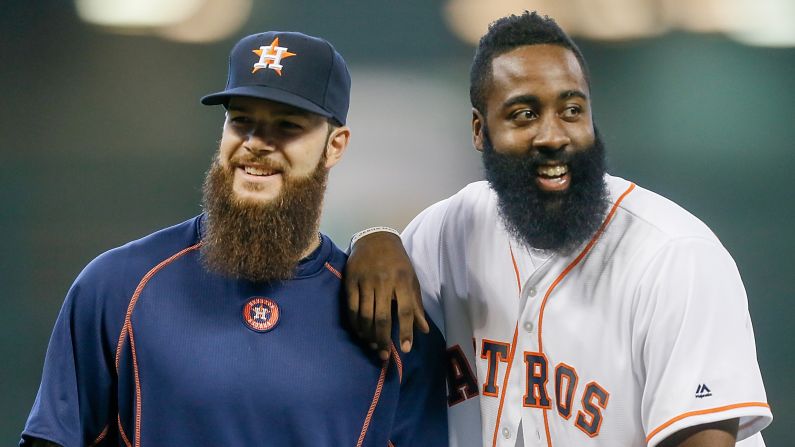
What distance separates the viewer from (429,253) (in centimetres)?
180

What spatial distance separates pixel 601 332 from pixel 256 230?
555 mm

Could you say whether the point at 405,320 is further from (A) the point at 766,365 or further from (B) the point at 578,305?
(A) the point at 766,365

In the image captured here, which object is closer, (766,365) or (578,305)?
(578,305)

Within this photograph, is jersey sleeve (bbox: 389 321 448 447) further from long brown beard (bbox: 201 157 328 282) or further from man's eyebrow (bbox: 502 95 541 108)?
man's eyebrow (bbox: 502 95 541 108)

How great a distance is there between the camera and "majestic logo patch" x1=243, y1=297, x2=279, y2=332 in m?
1.38

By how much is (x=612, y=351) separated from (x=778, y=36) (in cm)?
260

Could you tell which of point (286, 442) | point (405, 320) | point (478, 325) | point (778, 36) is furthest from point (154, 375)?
point (778, 36)

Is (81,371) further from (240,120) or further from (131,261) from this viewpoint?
(240,120)

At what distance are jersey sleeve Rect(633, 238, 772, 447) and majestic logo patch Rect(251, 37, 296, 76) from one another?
640mm

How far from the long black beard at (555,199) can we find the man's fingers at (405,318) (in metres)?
0.25

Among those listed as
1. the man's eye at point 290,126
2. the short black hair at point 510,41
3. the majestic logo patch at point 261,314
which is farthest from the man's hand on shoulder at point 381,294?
the short black hair at point 510,41

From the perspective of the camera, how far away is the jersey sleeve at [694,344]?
135 centimetres

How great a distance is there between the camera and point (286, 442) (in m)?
1.34

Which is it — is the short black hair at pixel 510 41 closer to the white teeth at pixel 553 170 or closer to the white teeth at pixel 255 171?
the white teeth at pixel 553 170
